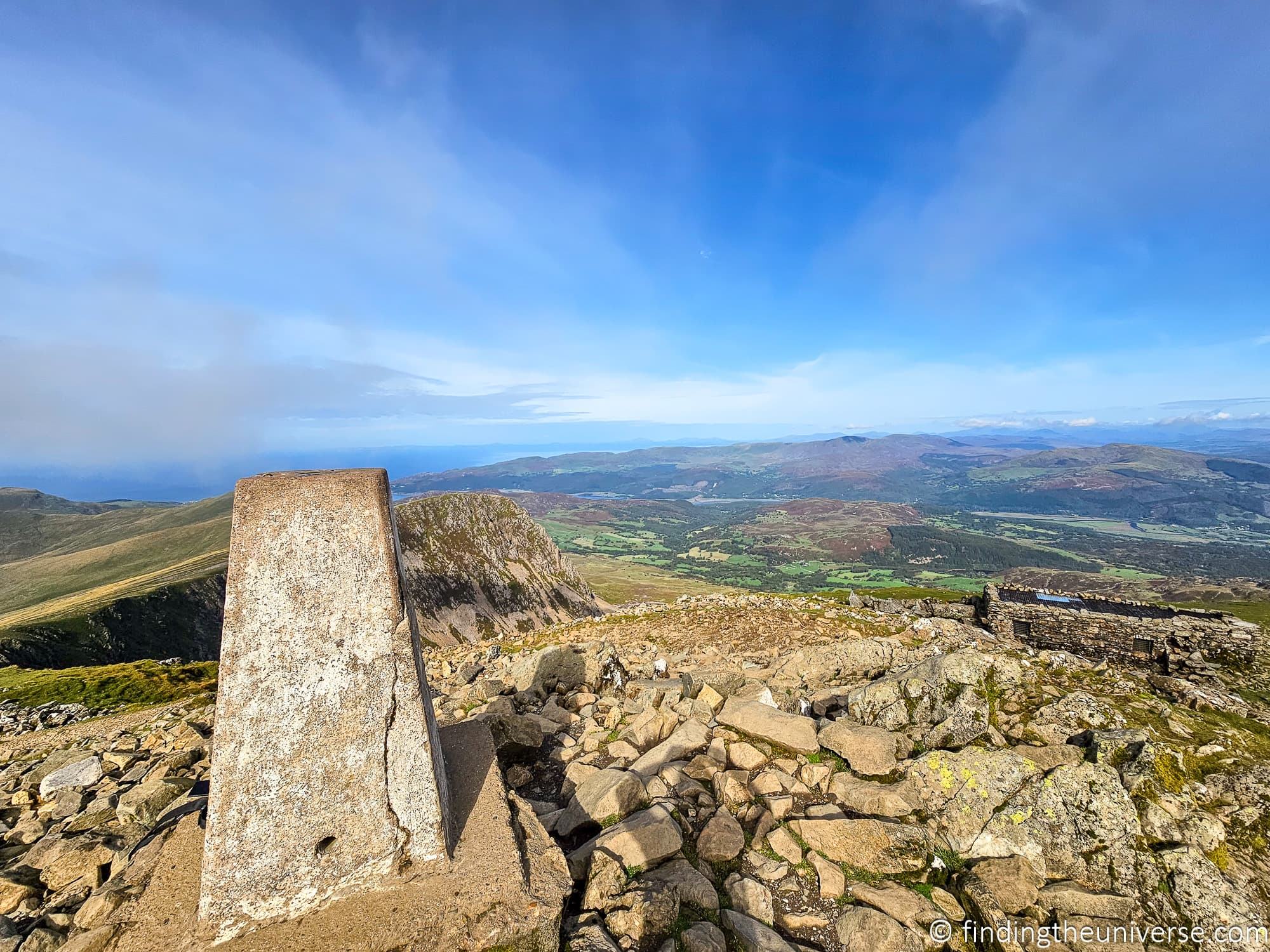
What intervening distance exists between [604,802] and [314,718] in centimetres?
432

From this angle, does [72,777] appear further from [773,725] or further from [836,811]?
[836,811]

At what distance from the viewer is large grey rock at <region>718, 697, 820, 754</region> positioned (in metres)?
9.13

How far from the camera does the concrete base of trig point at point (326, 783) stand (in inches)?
197

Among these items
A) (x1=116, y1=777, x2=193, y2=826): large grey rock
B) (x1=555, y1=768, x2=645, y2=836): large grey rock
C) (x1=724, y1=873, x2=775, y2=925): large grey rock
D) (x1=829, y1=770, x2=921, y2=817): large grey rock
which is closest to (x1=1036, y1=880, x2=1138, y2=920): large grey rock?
(x1=829, y1=770, x2=921, y2=817): large grey rock

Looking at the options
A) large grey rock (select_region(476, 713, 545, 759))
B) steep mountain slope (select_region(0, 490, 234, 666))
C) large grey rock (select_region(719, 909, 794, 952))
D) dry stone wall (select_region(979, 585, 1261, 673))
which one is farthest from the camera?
steep mountain slope (select_region(0, 490, 234, 666))

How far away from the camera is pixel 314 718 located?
5438mm

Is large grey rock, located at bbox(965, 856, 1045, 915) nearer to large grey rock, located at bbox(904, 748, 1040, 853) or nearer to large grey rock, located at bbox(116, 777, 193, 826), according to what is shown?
large grey rock, located at bbox(904, 748, 1040, 853)

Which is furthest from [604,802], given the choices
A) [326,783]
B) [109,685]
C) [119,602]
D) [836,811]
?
[119,602]

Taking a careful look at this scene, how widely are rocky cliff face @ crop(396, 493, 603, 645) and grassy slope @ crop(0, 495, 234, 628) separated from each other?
2323cm

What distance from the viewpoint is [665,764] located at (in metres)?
8.88

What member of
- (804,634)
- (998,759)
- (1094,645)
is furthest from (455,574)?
(998,759)

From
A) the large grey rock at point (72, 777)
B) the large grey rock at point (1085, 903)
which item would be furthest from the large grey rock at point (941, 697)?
the large grey rock at point (72, 777)

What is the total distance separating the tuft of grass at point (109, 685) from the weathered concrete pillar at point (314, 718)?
18456 millimetres

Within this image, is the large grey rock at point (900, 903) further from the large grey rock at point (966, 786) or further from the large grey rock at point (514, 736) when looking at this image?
the large grey rock at point (514, 736)
